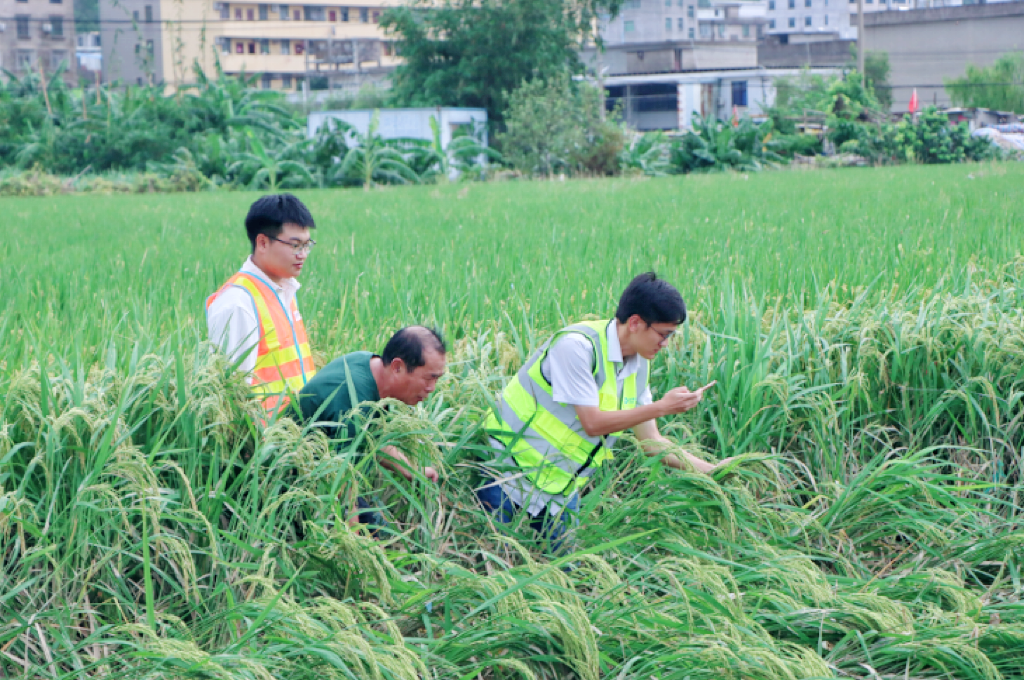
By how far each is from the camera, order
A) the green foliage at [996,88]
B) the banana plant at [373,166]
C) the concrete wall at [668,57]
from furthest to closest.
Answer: the concrete wall at [668,57]
the green foliage at [996,88]
the banana plant at [373,166]

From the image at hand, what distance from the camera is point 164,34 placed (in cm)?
5575

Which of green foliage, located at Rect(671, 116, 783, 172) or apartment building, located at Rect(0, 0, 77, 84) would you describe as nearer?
green foliage, located at Rect(671, 116, 783, 172)

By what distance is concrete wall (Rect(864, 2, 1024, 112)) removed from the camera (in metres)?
51.2

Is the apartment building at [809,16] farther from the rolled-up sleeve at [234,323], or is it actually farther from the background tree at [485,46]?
the rolled-up sleeve at [234,323]

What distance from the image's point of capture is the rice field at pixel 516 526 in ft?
8.01

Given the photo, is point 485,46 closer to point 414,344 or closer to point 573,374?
point 573,374

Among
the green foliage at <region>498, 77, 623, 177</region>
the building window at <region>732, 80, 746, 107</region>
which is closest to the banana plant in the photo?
the green foliage at <region>498, 77, 623, 177</region>

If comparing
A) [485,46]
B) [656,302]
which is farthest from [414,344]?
[485,46]

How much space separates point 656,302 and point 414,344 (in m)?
0.73

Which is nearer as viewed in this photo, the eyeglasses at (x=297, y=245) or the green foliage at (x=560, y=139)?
the eyeglasses at (x=297, y=245)

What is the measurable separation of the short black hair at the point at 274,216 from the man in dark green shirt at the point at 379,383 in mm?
533

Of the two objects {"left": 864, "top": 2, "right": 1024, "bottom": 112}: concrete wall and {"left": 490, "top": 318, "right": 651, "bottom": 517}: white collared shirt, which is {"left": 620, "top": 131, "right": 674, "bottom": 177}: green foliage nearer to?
{"left": 490, "top": 318, "right": 651, "bottom": 517}: white collared shirt

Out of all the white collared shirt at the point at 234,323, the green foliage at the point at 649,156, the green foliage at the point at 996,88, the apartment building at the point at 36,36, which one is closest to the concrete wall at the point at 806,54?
the green foliage at the point at 996,88

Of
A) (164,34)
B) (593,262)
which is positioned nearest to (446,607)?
(593,262)
